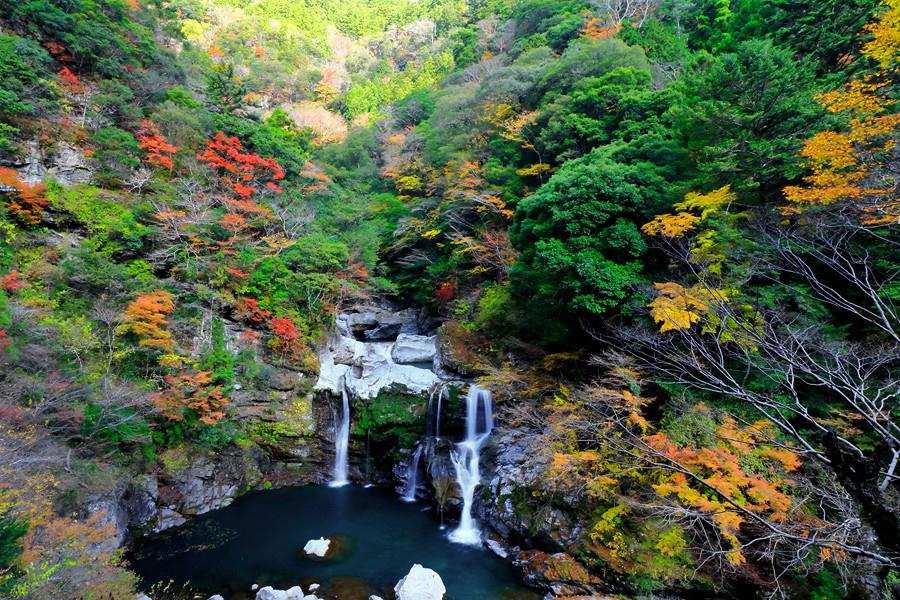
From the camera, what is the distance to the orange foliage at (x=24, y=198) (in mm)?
12188

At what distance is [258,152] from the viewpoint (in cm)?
2017

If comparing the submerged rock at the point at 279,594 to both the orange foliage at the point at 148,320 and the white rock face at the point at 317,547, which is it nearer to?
the white rock face at the point at 317,547

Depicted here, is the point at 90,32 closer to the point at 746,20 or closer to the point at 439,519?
the point at 439,519

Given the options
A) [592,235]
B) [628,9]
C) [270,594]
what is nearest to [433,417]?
[270,594]

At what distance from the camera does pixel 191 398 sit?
12.0m

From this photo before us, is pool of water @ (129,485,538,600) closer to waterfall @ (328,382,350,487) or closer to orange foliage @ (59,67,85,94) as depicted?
waterfall @ (328,382,350,487)

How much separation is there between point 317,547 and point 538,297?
923 cm

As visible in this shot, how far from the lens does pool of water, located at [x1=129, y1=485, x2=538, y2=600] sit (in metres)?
8.91

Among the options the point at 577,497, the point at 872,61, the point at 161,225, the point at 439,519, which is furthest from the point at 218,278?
the point at 872,61

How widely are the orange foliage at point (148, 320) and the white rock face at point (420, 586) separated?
9304 mm

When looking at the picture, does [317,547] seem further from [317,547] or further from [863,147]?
[863,147]

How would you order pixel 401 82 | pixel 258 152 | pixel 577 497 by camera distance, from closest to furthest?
1. pixel 577 497
2. pixel 258 152
3. pixel 401 82

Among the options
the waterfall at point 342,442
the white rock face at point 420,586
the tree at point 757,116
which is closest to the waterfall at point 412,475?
the waterfall at point 342,442

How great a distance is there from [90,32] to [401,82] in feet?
103
